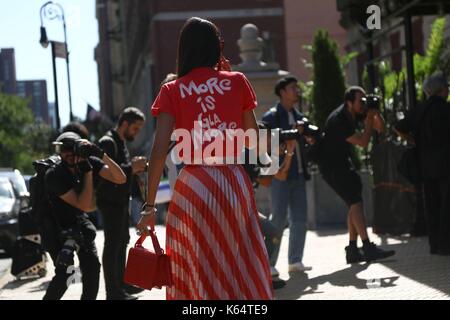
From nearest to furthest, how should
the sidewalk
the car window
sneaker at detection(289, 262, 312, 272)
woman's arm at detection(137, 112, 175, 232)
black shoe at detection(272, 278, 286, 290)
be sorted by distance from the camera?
woman's arm at detection(137, 112, 175, 232), the sidewalk, black shoe at detection(272, 278, 286, 290), sneaker at detection(289, 262, 312, 272), the car window

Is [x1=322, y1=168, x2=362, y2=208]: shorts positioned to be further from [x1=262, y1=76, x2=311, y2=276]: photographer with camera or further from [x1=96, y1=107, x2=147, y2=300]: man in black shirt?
[x1=96, y1=107, x2=147, y2=300]: man in black shirt

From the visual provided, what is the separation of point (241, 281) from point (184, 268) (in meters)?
0.28

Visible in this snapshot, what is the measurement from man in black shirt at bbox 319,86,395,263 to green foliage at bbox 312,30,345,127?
7788mm

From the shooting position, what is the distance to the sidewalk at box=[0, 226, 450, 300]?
869cm

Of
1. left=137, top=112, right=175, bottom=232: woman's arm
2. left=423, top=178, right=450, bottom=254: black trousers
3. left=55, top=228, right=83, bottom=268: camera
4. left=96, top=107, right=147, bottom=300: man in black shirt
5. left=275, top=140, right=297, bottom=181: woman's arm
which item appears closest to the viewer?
left=137, top=112, right=175, bottom=232: woman's arm

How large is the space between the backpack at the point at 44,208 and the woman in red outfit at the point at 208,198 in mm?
2207

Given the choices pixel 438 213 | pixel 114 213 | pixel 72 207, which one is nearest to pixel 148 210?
pixel 72 207

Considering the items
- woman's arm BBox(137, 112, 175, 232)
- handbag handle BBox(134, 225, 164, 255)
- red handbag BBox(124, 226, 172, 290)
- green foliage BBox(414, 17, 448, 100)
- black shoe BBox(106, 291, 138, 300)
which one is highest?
green foliage BBox(414, 17, 448, 100)

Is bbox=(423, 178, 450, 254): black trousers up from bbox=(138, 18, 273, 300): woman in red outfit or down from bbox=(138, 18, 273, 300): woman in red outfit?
down

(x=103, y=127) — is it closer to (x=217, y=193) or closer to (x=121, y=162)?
(x=121, y=162)

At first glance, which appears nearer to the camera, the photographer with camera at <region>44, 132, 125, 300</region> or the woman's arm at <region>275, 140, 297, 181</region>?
the photographer with camera at <region>44, 132, 125, 300</region>

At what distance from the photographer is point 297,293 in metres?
9.17

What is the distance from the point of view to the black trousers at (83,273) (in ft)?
24.5

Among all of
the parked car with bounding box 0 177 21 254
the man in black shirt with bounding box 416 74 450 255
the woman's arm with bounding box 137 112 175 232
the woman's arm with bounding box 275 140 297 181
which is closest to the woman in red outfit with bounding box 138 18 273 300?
the woman's arm with bounding box 137 112 175 232
